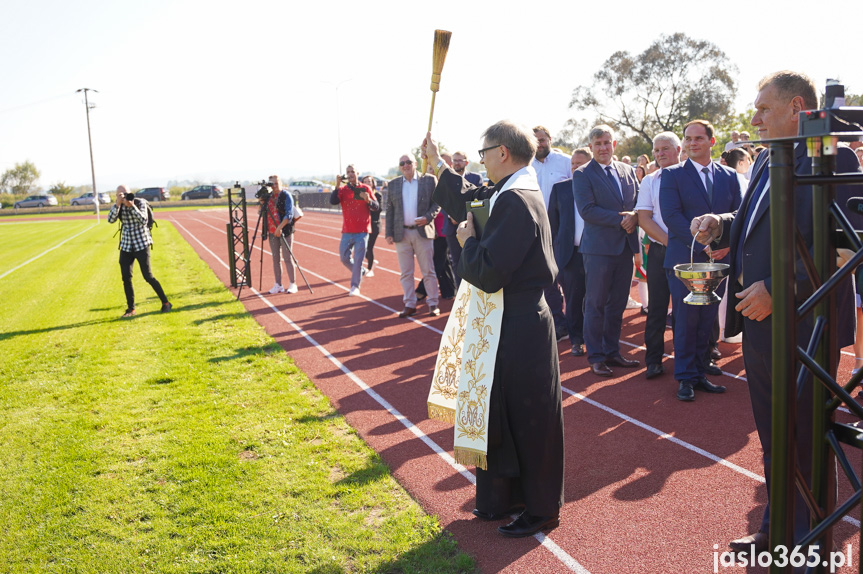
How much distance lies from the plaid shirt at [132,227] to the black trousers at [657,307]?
776 centimetres

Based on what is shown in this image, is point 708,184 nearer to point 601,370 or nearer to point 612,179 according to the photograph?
point 612,179

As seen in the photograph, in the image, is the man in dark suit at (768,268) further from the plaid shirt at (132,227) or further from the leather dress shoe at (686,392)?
the plaid shirt at (132,227)

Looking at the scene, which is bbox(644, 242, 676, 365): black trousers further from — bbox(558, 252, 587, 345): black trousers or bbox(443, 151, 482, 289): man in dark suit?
bbox(443, 151, 482, 289): man in dark suit

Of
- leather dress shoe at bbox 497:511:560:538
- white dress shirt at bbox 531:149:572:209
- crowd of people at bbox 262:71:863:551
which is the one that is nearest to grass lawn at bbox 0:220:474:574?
leather dress shoe at bbox 497:511:560:538

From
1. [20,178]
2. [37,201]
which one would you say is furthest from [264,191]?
[20,178]

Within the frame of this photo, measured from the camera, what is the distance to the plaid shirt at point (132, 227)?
1027 cm

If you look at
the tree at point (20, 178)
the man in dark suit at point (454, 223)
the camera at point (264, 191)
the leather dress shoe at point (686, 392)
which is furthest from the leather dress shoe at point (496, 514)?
the tree at point (20, 178)

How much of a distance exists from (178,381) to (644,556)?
5216mm

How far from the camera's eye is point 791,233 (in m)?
2.04

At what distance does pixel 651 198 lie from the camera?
634 cm

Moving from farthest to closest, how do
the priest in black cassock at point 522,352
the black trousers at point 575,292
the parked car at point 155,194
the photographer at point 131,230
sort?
the parked car at point 155,194
the photographer at point 131,230
the black trousers at point 575,292
the priest in black cassock at point 522,352

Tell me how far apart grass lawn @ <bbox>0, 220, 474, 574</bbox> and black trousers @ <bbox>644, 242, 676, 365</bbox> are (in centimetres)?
304

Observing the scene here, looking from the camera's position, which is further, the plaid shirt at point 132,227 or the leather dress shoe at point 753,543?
the plaid shirt at point 132,227

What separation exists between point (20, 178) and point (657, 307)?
10582 centimetres
